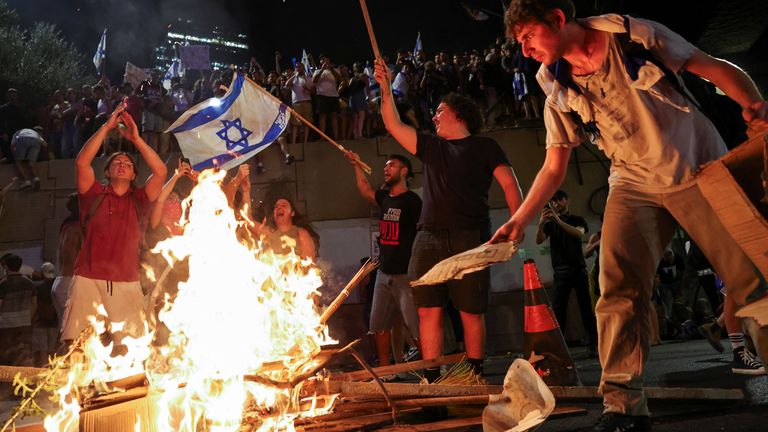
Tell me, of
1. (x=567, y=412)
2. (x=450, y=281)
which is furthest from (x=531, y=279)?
(x=567, y=412)

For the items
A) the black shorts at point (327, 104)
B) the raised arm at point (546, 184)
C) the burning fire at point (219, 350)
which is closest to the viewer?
the burning fire at point (219, 350)

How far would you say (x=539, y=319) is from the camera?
17.1 feet

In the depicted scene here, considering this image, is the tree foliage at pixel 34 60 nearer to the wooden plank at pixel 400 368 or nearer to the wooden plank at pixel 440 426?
the wooden plank at pixel 400 368

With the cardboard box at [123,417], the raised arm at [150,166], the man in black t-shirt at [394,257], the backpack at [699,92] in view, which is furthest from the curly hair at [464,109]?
the cardboard box at [123,417]

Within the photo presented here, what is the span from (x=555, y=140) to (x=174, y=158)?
11.7m

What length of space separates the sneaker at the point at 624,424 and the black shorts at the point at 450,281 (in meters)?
1.70

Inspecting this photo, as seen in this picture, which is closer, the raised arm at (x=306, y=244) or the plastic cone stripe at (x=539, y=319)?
the plastic cone stripe at (x=539, y=319)

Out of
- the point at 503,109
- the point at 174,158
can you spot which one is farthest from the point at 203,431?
the point at 503,109

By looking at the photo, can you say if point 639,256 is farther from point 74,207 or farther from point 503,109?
point 503,109

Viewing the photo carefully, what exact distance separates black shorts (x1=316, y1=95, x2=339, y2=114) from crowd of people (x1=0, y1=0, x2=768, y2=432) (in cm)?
555

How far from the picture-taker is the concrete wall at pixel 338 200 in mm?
12273

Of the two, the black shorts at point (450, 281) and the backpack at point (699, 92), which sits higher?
the backpack at point (699, 92)

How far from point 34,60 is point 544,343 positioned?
34056 mm

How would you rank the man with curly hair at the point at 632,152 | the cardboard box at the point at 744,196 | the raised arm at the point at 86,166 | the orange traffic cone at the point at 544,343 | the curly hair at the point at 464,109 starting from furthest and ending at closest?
the raised arm at the point at 86,166, the curly hair at the point at 464,109, the orange traffic cone at the point at 544,343, the man with curly hair at the point at 632,152, the cardboard box at the point at 744,196
